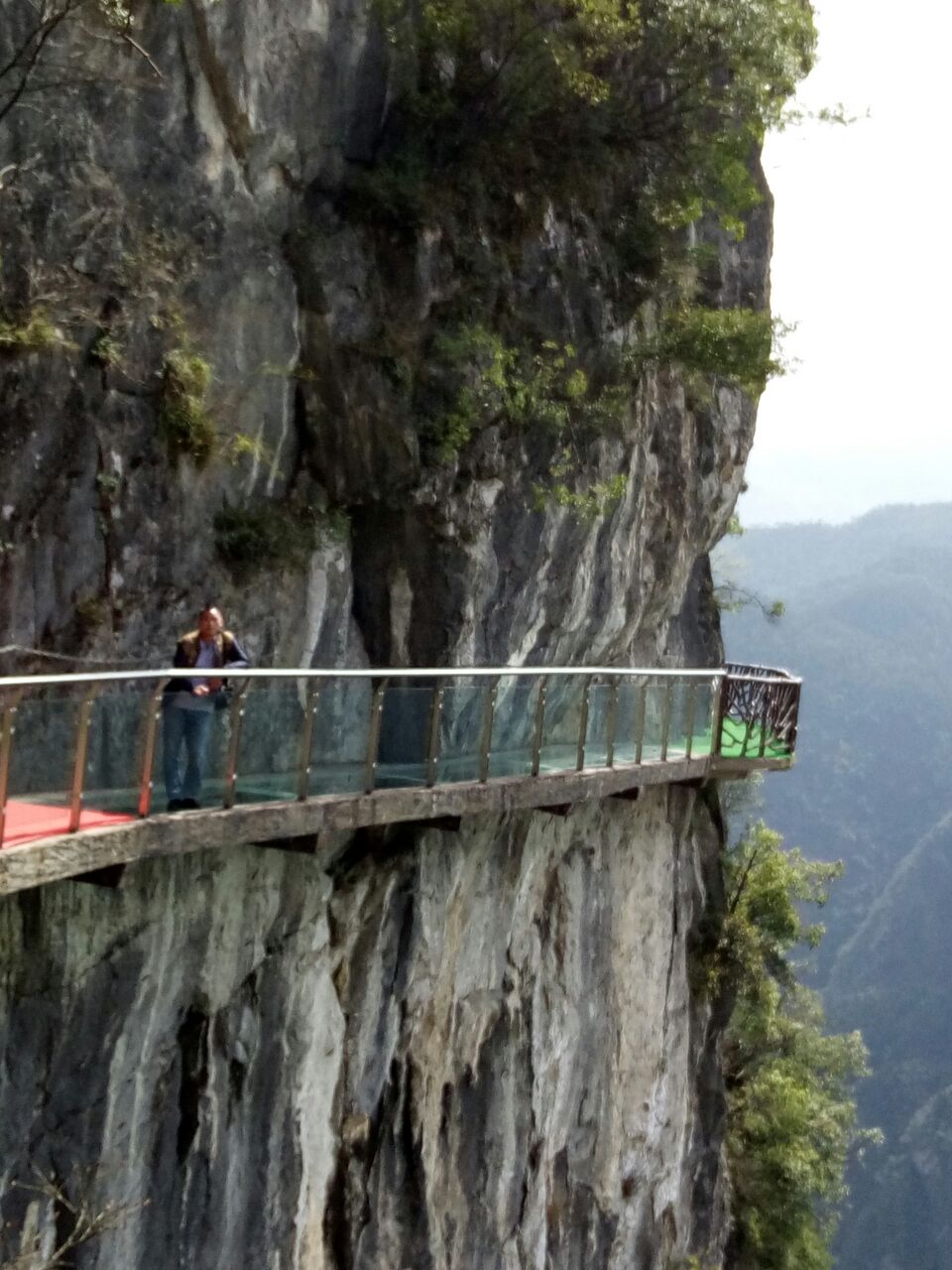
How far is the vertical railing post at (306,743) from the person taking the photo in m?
8.89

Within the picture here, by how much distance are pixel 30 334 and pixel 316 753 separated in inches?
139

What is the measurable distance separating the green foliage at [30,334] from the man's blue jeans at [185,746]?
305 cm

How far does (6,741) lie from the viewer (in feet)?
21.8

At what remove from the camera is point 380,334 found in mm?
12156

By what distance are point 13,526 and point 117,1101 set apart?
3.91m

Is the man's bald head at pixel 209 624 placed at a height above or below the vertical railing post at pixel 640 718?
above

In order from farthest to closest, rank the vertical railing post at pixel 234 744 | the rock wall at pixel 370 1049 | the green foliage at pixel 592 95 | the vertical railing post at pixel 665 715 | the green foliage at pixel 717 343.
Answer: the green foliage at pixel 717 343 < the vertical railing post at pixel 665 715 < the green foliage at pixel 592 95 < the vertical railing post at pixel 234 744 < the rock wall at pixel 370 1049

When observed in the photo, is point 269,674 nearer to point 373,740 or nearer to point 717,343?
point 373,740

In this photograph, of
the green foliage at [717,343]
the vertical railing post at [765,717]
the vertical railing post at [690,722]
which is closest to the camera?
the vertical railing post at [690,722]

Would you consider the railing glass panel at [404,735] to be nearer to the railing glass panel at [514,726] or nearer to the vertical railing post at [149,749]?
the railing glass panel at [514,726]

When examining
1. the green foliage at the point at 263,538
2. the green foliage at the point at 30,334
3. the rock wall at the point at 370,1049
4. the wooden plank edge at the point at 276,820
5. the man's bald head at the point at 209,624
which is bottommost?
the rock wall at the point at 370,1049

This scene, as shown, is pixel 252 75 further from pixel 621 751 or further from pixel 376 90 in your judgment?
pixel 621 751

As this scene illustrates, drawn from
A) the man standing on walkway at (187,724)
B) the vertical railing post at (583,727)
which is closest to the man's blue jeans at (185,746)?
the man standing on walkway at (187,724)

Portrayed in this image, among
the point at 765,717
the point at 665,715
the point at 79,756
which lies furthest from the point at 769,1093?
the point at 79,756
